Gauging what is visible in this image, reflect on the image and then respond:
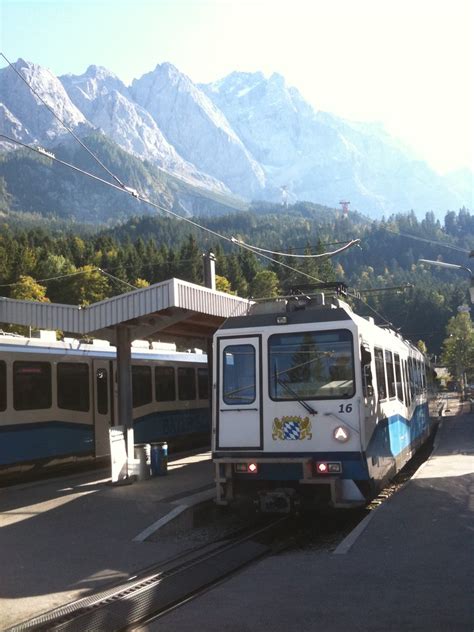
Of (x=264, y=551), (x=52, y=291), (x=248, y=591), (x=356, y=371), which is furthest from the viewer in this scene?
(x=52, y=291)

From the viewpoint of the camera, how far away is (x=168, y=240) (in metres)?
181

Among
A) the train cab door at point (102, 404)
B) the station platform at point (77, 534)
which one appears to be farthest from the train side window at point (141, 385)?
the station platform at point (77, 534)

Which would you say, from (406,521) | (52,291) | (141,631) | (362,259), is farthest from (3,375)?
(362,259)

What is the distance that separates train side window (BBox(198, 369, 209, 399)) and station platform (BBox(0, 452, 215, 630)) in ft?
27.0

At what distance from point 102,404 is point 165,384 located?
3.53 m

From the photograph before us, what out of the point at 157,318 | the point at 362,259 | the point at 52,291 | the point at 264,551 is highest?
the point at 362,259

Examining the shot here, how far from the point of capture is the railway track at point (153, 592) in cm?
651

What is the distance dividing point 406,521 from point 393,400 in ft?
13.8

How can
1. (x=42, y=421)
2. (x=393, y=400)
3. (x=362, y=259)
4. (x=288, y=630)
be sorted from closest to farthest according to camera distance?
(x=288, y=630), (x=393, y=400), (x=42, y=421), (x=362, y=259)

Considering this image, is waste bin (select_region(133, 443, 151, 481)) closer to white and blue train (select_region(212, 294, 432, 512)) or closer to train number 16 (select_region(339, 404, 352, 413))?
white and blue train (select_region(212, 294, 432, 512))

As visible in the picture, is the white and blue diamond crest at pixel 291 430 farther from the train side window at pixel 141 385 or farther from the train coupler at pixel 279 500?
the train side window at pixel 141 385

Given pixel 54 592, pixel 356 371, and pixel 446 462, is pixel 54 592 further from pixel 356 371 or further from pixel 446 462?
pixel 446 462

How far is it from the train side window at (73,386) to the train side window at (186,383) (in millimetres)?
5020

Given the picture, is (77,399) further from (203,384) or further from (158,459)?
(203,384)
